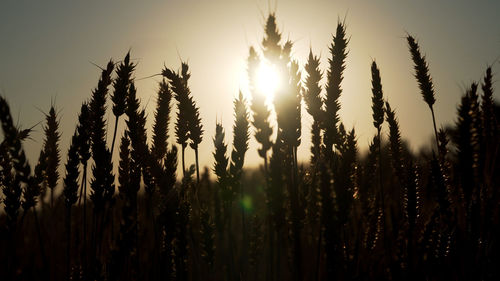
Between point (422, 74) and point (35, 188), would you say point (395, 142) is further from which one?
point (35, 188)

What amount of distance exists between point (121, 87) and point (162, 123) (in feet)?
1.29

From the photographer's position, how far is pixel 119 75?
2928 mm

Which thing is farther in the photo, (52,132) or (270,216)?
(52,132)

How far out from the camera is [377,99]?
3.41 meters

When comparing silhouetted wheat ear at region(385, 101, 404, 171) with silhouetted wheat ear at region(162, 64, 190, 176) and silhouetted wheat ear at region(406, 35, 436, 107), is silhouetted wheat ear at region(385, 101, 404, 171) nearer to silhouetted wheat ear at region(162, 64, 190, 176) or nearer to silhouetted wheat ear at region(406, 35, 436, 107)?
silhouetted wheat ear at region(406, 35, 436, 107)

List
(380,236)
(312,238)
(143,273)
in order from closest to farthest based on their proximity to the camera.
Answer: (312,238) < (380,236) < (143,273)

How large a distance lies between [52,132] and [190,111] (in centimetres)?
152

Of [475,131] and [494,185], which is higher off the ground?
[475,131]

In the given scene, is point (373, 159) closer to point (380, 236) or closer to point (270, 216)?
point (380, 236)

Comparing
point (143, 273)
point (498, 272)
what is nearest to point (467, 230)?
point (498, 272)

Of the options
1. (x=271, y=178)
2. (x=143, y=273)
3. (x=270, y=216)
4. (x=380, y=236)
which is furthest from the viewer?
(x=143, y=273)

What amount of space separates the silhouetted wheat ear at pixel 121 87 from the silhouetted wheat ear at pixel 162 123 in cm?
27

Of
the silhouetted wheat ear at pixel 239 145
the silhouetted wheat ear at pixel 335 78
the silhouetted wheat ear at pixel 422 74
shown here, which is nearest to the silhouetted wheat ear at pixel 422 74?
the silhouetted wheat ear at pixel 422 74

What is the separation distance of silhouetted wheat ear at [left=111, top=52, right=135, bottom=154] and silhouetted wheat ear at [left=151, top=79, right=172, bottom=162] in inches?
10.7
